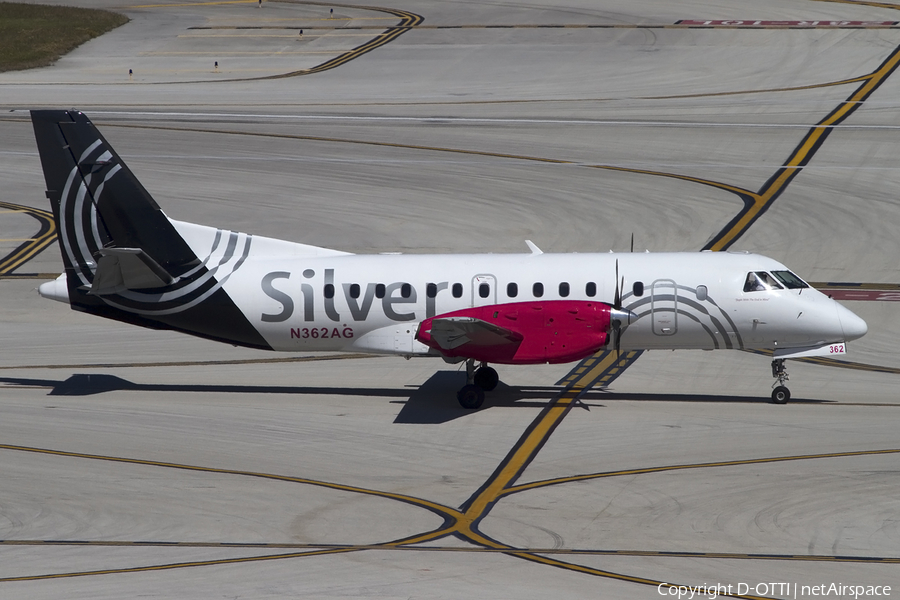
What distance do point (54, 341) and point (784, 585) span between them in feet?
74.3

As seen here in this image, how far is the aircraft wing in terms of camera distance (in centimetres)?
2316

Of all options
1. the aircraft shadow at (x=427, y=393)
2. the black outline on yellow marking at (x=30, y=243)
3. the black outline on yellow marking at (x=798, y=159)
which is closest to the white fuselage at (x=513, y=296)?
the aircraft shadow at (x=427, y=393)

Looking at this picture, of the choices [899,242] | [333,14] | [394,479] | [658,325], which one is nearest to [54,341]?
[394,479]

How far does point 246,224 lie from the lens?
39219 mm

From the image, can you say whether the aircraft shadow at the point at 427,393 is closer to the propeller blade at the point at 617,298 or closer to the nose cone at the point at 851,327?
the nose cone at the point at 851,327

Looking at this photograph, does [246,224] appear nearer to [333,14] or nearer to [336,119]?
[336,119]

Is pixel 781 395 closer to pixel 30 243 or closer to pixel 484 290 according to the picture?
pixel 484 290

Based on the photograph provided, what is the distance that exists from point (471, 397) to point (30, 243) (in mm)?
21279

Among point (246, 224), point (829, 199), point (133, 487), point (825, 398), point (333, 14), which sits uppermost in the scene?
point (333, 14)

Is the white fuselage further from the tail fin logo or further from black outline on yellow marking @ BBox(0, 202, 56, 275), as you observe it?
black outline on yellow marking @ BBox(0, 202, 56, 275)

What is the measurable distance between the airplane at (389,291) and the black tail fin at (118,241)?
0.03 m

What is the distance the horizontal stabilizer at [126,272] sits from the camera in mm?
24469

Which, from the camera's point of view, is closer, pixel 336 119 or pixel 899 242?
pixel 899 242

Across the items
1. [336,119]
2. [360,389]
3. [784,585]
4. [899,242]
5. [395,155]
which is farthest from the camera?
[336,119]
